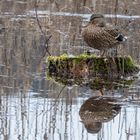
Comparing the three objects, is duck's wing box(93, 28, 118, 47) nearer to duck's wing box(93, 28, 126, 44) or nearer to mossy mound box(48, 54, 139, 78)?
duck's wing box(93, 28, 126, 44)

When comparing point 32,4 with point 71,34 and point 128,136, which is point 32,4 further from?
point 128,136

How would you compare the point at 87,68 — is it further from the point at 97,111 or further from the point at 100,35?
the point at 97,111

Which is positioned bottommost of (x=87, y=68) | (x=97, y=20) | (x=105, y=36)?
(x=87, y=68)

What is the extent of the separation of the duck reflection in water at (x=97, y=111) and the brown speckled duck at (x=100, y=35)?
1.51m

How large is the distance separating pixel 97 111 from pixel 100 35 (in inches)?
85.7

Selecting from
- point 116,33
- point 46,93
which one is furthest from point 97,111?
point 116,33

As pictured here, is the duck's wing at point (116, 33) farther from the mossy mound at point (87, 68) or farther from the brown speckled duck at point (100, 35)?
the mossy mound at point (87, 68)

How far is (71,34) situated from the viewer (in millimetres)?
13625

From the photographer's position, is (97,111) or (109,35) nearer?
(97,111)

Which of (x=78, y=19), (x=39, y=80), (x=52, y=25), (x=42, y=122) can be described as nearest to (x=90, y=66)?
(x=39, y=80)

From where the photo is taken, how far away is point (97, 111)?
8.02 meters

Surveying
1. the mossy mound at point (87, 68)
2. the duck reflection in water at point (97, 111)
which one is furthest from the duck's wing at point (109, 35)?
the duck reflection in water at point (97, 111)

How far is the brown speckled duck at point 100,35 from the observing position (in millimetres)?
9984

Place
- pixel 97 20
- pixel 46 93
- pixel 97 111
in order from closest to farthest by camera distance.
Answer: pixel 97 111 → pixel 46 93 → pixel 97 20
